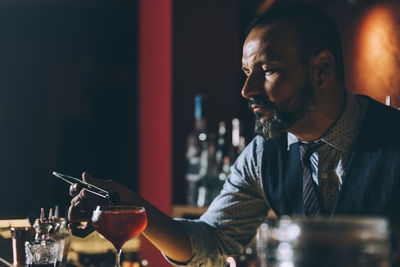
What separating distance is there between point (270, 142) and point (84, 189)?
73 centimetres

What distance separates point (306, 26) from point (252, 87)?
27 cm

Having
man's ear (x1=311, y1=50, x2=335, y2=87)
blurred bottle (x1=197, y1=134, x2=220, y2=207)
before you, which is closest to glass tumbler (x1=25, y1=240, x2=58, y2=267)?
man's ear (x1=311, y1=50, x2=335, y2=87)

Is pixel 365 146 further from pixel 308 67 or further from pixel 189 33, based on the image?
pixel 189 33

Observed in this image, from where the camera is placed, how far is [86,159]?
5.87 metres

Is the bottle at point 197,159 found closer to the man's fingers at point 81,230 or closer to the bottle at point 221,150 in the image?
the bottle at point 221,150

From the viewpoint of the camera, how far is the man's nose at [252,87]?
59.7 inches

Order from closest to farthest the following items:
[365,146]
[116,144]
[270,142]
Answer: [365,146]
[270,142]
[116,144]

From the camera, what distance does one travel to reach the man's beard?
1532 mm

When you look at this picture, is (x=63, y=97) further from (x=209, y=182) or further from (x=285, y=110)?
(x=285, y=110)

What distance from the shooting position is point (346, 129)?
1579 millimetres

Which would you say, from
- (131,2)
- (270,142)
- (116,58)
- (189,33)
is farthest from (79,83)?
(270,142)

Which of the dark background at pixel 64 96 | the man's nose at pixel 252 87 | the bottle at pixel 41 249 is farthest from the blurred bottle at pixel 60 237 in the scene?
the dark background at pixel 64 96

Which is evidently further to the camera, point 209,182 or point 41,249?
point 209,182

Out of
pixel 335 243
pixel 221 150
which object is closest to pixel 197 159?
pixel 221 150
